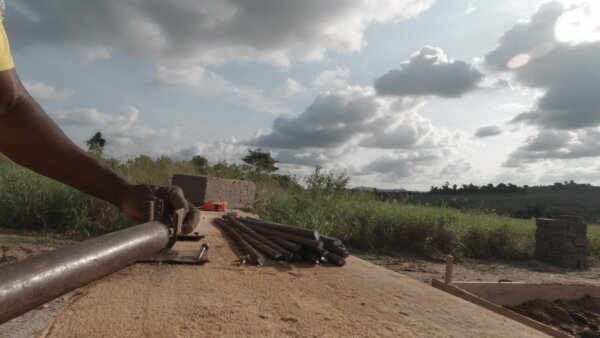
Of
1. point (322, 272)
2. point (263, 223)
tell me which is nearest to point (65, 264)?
point (322, 272)

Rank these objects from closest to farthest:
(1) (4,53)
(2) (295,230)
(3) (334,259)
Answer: (1) (4,53), (3) (334,259), (2) (295,230)

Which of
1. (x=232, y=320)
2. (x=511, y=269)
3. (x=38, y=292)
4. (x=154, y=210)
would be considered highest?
(x=154, y=210)

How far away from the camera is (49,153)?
5.95ft

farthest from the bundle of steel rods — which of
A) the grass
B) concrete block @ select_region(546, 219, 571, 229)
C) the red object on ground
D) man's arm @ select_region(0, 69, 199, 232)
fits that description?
concrete block @ select_region(546, 219, 571, 229)

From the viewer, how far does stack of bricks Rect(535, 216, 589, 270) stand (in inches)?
338

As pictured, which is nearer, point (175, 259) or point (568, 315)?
point (175, 259)

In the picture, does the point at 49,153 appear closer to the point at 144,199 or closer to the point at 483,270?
the point at 144,199

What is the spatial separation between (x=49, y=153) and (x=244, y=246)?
4.93 feet

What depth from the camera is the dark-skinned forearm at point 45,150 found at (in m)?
1.72

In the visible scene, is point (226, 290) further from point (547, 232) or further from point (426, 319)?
point (547, 232)

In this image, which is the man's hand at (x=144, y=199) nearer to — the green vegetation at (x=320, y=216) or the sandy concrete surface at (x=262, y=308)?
the sandy concrete surface at (x=262, y=308)

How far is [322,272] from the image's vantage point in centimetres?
250

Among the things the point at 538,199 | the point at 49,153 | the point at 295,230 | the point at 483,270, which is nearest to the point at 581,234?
the point at 483,270

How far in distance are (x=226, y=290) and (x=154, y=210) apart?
1.67ft
